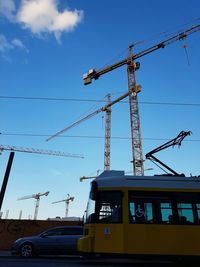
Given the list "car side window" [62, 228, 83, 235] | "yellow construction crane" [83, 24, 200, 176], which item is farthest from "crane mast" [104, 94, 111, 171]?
"car side window" [62, 228, 83, 235]

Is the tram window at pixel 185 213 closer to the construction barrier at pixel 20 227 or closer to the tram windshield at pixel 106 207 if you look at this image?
the tram windshield at pixel 106 207

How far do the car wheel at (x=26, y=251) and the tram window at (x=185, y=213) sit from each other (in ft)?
26.4

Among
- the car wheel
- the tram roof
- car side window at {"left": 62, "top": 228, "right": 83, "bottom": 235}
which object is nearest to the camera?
the tram roof

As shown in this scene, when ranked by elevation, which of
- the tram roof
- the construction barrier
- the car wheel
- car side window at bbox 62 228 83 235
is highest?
the construction barrier

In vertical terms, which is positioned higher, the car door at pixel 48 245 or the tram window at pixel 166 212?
the tram window at pixel 166 212

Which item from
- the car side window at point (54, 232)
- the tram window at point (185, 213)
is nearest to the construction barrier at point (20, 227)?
the car side window at point (54, 232)

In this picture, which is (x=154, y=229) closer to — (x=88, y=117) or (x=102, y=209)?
(x=102, y=209)

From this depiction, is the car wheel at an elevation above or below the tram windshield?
below

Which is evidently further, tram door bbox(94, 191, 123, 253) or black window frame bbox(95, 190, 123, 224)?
black window frame bbox(95, 190, 123, 224)

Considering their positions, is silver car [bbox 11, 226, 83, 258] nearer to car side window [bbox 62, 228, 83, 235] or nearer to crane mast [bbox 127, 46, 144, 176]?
car side window [bbox 62, 228, 83, 235]

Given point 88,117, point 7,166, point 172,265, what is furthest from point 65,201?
point 172,265

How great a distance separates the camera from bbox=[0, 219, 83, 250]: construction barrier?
24.2 metres

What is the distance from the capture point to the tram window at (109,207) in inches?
Result: 472

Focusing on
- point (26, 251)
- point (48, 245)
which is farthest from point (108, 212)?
point (26, 251)
